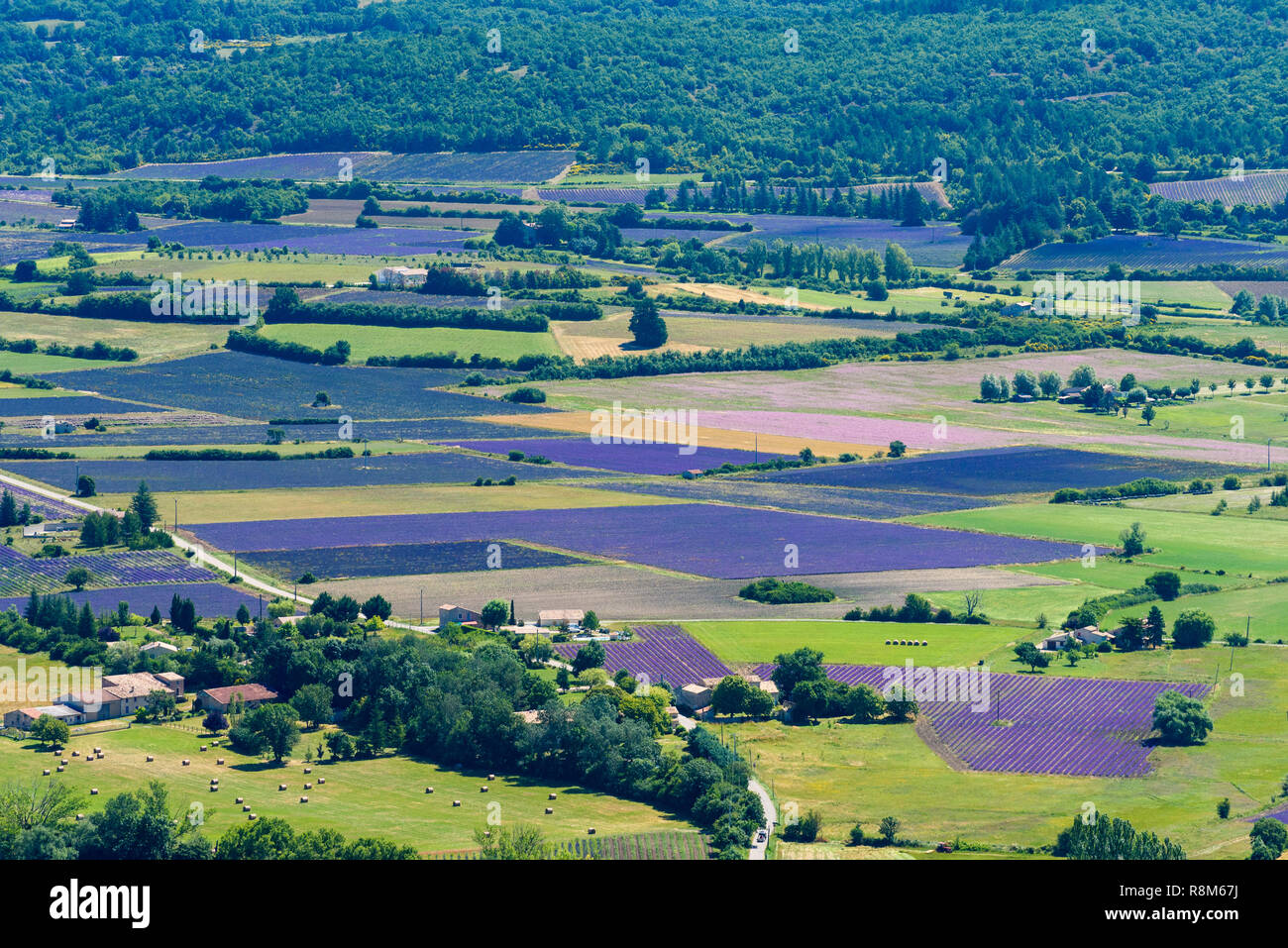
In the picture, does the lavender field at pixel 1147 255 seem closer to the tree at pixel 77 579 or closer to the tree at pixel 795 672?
the tree at pixel 77 579

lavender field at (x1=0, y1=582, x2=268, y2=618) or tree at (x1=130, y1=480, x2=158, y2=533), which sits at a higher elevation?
tree at (x1=130, y1=480, x2=158, y2=533)

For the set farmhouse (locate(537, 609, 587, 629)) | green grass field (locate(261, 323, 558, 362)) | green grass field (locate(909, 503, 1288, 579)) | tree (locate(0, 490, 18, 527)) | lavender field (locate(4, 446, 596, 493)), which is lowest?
farmhouse (locate(537, 609, 587, 629))

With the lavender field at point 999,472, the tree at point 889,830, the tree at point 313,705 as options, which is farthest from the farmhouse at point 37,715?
the lavender field at point 999,472

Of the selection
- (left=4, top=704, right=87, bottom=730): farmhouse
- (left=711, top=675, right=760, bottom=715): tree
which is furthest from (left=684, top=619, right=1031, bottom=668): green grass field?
(left=4, top=704, right=87, bottom=730): farmhouse

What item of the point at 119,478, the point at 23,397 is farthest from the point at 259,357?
the point at 119,478

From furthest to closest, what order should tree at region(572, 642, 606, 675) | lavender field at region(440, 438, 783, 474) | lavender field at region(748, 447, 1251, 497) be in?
lavender field at region(440, 438, 783, 474)
lavender field at region(748, 447, 1251, 497)
tree at region(572, 642, 606, 675)

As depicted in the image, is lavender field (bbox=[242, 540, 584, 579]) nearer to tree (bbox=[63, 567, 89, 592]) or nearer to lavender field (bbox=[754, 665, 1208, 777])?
tree (bbox=[63, 567, 89, 592])
